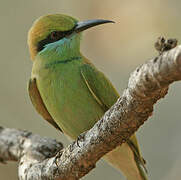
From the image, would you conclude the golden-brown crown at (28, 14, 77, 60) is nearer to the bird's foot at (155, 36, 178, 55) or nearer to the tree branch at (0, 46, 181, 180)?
the tree branch at (0, 46, 181, 180)

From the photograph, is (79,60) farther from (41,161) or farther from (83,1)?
(83,1)

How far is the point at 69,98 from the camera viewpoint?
3838 mm

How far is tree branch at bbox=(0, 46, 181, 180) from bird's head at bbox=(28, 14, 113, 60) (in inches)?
37.7

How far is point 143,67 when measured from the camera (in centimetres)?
235

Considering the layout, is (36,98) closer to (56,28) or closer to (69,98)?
(69,98)

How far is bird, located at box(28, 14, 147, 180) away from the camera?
152 inches

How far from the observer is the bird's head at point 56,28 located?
13.8 ft

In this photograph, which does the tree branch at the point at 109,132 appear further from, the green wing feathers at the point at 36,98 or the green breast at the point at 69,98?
the green breast at the point at 69,98

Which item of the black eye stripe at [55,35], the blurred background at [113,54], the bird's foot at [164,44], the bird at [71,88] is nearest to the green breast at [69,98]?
the bird at [71,88]

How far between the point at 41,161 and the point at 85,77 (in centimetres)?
83

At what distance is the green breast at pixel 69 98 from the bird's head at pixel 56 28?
1.25 feet

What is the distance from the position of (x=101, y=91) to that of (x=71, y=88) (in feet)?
0.86

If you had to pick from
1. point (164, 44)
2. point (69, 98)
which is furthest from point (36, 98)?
point (164, 44)

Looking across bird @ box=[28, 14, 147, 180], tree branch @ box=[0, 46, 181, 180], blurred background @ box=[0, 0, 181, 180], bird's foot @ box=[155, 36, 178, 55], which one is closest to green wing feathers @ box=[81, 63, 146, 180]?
bird @ box=[28, 14, 147, 180]
